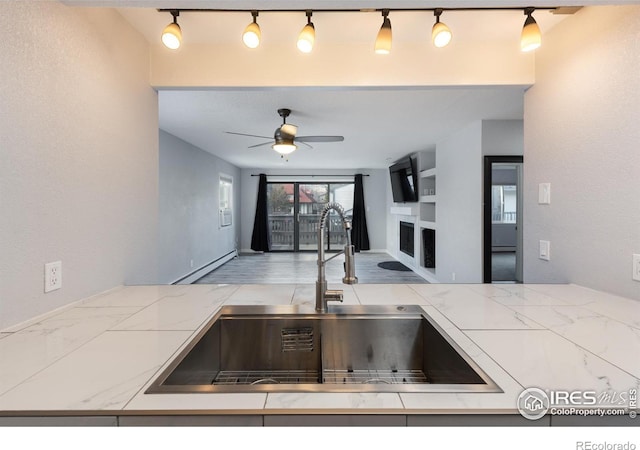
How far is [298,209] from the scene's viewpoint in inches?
347

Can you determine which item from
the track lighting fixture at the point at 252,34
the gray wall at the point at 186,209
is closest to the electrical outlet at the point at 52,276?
the track lighting fixture at the point at 252,34

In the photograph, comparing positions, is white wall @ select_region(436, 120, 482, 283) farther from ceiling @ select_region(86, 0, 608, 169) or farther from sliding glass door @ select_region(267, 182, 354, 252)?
sliding glass door @ select_region(267, 182, 354, 252)

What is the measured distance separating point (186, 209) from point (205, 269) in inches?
52.8

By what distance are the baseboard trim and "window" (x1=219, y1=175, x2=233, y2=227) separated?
746 mm

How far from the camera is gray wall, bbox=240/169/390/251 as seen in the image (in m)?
8.59

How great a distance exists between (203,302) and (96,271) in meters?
0.54

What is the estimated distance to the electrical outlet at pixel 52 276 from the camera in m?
1.16

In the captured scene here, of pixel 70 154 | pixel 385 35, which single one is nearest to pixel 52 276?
pixel 70 154

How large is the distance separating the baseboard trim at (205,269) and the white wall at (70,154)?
3.44 metres

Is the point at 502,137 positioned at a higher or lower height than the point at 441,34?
higher

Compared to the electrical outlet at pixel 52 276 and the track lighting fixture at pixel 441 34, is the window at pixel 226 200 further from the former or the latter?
the track lighting fixture at pixel 441 34

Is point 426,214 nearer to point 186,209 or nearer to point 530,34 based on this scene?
point 186,209

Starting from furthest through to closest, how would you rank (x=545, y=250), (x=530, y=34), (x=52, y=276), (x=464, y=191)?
1. (x=464, y=191)
2. (x=545, y=250)
3. (x=530, y=34)
4. (x=52, y=276)

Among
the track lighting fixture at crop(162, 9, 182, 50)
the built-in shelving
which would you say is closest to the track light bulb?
the track lighting fixture at crop(162, 9, 182, 50)
